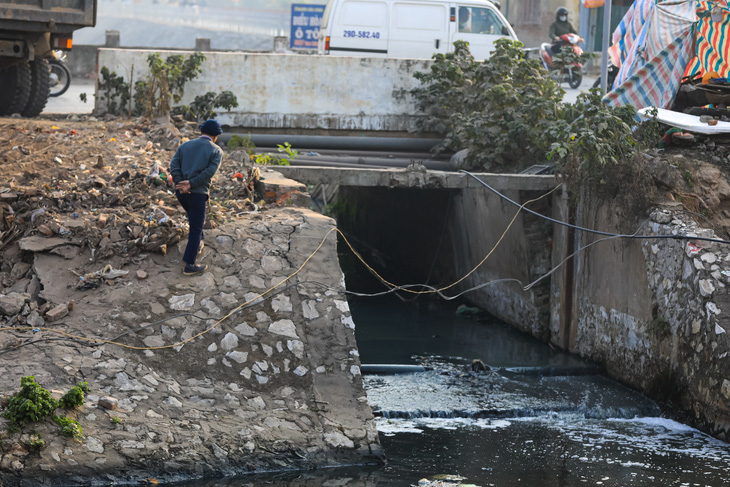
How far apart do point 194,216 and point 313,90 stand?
6895mm

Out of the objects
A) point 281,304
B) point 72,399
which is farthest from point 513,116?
point 72,399

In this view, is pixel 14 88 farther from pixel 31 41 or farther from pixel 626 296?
pixel 626 296

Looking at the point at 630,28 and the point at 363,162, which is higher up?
the point at 630,28

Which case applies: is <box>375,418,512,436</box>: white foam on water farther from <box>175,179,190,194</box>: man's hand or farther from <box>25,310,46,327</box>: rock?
<box>25,310,46,327</box>: rock

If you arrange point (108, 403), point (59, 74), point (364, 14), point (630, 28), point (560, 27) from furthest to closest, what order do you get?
point (560, 27) < point (59, 74) < point (364, 14) < point (630, 28) < point (108, 403)

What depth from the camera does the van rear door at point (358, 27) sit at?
17.1m

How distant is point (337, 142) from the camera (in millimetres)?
14742

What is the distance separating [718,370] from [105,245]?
606cm

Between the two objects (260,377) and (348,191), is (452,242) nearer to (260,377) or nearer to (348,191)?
(348,191)

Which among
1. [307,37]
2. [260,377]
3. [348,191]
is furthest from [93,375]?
[307,37]

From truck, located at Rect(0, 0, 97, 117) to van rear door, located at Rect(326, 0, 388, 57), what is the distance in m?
5.54

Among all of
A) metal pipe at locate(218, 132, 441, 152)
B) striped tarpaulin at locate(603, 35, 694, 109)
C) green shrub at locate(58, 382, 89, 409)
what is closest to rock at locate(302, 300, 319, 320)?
green shrub at locate(58, 382, 89, 409)

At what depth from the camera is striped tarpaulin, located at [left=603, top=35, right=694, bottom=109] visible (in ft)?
40.2

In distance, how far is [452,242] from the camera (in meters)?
16.1
